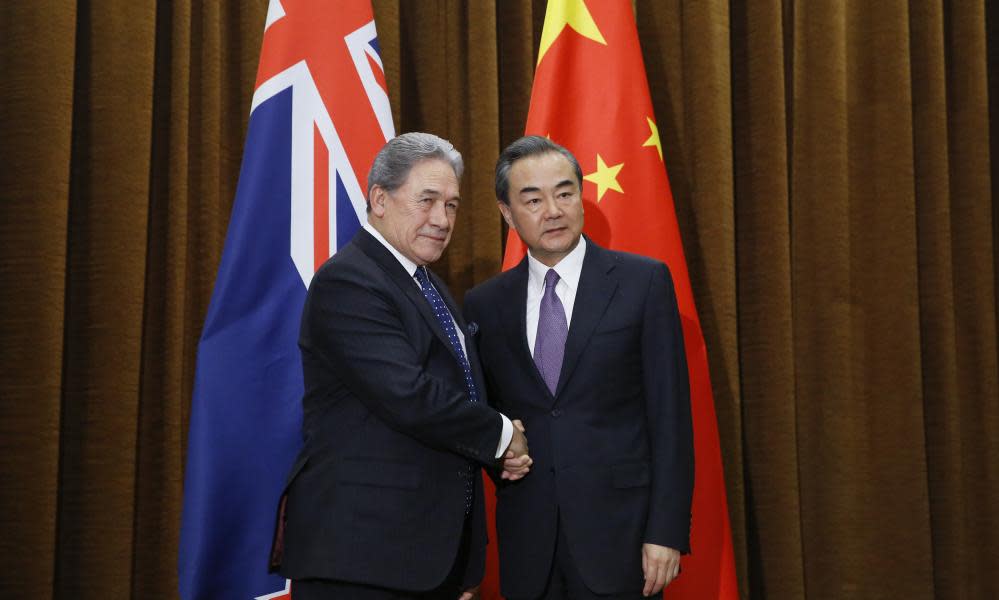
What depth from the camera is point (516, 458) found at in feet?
5.29

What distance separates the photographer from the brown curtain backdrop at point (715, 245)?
2.52 meters

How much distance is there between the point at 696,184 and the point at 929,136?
0.90 meters

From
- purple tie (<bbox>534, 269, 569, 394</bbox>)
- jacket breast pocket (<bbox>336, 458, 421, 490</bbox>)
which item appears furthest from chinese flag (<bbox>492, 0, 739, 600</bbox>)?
jacket breast pocket (<bbox>336, 458, 421, 490</bbox>)

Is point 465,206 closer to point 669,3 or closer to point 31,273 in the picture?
point 669,3

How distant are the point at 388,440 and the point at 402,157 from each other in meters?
0.56

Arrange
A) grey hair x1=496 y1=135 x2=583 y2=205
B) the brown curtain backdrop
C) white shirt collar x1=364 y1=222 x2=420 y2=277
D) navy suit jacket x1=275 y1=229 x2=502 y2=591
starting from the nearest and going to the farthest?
navy suit jacket x1=275 y1=229 x2=502 y2=591, white shirt collar x1=364 y1=222 x2=420 y2=277, grey hair x1=496 y1=135 x2=583 y2=205, the brown curtain backdrop

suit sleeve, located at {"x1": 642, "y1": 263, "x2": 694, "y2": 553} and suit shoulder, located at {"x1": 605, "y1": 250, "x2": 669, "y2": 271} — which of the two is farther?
suit shoulder, located at {"x1": 605, "y1": 250, "x2": 669, "y2": 271}

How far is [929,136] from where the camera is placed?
308cm

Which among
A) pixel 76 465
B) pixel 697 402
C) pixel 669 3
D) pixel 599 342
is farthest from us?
pixel 669 3

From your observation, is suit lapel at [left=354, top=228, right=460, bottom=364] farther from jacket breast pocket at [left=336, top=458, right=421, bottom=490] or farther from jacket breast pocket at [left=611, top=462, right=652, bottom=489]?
jacket breast pocket at [left=611, top=462, right=652, bottom=489]

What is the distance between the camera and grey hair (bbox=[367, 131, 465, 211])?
1718 millimetres

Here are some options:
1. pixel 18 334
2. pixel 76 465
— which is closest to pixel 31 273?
pixel 18 334

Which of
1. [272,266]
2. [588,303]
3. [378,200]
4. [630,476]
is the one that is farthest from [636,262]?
[272,266]

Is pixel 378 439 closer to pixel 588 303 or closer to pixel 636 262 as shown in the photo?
pixel 588 303
